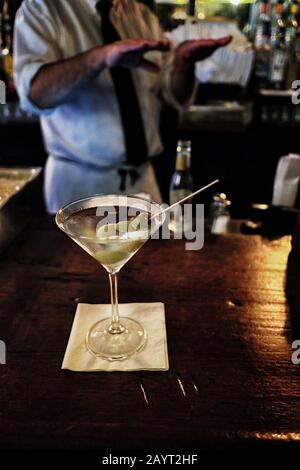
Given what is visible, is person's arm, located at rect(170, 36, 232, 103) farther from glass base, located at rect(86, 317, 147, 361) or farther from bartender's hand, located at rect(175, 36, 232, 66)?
glass base, located at rect(86, 317, 147, 361)

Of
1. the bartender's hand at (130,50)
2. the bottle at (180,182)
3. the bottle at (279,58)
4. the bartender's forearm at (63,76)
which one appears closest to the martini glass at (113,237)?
the bottle at (180,182)

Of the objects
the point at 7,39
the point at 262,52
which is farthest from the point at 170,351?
the point at 262,52

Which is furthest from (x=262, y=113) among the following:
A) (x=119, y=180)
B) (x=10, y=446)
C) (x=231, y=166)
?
(x=10, y=446)

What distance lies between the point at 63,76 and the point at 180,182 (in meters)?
0.61

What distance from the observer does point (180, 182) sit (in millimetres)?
1746

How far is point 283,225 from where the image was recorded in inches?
59.7

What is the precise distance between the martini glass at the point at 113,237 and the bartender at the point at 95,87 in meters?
0.66

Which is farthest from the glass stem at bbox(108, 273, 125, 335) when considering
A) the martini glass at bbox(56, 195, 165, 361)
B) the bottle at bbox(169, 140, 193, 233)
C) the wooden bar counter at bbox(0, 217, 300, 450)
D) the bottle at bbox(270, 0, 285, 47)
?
the bottle at bbox(270, 0, 285, 47)

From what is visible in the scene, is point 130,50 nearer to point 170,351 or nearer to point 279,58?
point 170,351

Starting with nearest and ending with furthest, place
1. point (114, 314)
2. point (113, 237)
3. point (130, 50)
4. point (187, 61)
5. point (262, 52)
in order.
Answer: point (113, 237)
point (114, 314)
point (130, 50)
point (187, 61)
point (262, 52)

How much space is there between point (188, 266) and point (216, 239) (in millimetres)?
212

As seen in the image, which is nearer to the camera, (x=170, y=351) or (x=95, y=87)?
(x=170, y=351)

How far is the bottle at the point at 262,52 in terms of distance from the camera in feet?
11.0

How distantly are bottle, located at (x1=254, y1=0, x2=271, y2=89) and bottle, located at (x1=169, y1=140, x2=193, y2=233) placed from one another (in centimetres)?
203
